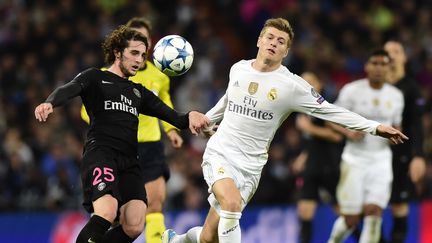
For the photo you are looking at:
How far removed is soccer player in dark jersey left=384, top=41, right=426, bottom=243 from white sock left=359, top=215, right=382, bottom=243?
2.15ft

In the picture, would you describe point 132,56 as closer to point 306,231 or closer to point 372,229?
point 372,229

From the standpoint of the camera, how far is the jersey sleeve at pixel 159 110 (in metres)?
7.59

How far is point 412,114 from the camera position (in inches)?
406

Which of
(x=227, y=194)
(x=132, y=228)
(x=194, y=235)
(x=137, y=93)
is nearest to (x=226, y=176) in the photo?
(x=227, y=194)

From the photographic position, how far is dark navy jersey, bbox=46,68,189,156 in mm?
7520

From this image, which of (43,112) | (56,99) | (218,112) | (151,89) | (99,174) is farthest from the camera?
(151,89)

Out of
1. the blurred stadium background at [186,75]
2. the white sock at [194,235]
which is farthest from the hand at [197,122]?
the blurred stadium background at [186,75]

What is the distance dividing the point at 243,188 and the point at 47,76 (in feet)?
27.7

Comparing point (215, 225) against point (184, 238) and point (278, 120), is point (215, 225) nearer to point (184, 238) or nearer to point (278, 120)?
point (184, 238)

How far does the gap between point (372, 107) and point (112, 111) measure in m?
3.39

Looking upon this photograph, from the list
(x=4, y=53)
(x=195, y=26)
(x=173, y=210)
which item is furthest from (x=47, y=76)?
(x=173, y=210)

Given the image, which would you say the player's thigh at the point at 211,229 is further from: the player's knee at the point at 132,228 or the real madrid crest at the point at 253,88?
the real madrid crest at the point at 253,88

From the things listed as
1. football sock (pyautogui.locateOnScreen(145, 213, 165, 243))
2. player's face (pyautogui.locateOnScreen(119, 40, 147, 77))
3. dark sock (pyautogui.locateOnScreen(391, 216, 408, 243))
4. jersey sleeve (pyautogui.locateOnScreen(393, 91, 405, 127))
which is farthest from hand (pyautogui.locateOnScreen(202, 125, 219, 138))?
dark sock (pyautogui.locateOnScreen(391, 216, 408, 243))

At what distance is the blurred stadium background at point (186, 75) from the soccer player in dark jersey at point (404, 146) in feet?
5.54
